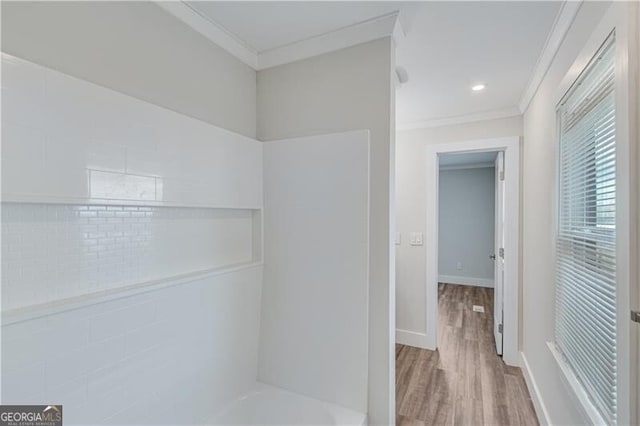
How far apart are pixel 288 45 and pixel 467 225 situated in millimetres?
5139

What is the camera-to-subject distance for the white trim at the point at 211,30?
5.00 ft

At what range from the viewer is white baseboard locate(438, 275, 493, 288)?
5677mm

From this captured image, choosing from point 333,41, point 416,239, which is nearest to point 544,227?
point 416,239

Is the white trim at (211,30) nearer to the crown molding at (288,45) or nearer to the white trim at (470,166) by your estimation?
the crown molding at (288,45)

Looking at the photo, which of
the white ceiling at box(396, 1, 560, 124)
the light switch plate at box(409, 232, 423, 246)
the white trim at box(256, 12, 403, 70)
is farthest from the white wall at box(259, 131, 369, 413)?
the light switch plate at box(409, 232, 423, 246)

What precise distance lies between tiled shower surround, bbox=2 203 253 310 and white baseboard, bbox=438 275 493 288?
539 cm

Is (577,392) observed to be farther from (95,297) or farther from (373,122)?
(95,297)

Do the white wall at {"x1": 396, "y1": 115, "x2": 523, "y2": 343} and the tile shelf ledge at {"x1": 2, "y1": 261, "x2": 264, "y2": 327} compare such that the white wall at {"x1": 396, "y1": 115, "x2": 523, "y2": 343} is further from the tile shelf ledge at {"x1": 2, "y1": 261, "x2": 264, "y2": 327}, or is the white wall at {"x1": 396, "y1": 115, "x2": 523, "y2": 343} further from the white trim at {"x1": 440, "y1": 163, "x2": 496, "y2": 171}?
the white trim at {"x1": 440, "y1": 163, "x2": 496, "y2": 171}

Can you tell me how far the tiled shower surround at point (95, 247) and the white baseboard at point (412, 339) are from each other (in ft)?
7.49

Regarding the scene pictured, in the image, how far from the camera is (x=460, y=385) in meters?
2.41

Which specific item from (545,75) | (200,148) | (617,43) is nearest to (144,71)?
(200,148)

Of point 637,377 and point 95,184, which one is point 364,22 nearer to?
point 95,184

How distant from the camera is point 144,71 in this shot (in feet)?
4.61

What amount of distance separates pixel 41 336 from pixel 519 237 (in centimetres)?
323
